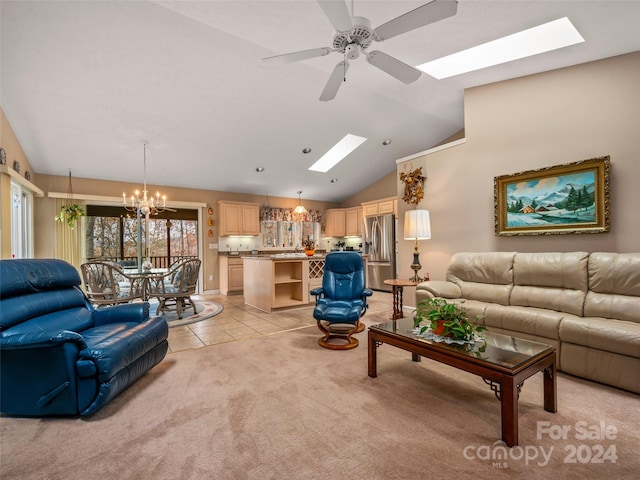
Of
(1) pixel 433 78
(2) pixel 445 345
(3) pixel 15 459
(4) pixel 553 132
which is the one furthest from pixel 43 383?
(4) pixel 553 132

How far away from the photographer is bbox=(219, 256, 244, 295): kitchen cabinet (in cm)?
695

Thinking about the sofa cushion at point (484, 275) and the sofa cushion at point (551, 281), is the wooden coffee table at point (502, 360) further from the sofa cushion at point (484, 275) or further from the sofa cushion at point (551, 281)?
the sofa cushion at point (484, 275)

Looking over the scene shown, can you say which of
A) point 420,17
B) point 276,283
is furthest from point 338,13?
point 276,283

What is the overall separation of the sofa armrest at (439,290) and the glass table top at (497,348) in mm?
1237

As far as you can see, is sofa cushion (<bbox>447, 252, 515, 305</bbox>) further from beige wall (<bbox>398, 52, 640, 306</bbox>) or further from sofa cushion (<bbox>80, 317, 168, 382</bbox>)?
sofa cushion (<bbox>80, 317, 168, 382</bbox>)

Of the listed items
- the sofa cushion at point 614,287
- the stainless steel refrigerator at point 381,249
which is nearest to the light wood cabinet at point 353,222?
the stainless steel refrigerator at point 381,249

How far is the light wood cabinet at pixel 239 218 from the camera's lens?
23.7ft

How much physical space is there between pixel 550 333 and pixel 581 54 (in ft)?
9.95

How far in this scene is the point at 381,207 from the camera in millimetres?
7590

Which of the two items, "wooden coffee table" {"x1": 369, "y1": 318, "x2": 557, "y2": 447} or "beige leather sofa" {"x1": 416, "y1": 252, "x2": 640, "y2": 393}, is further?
"beige leather sofa" {"x1": 416, "y1": 252, "x2": 640, "y2": 393}

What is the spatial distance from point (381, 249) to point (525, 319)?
4434 mm

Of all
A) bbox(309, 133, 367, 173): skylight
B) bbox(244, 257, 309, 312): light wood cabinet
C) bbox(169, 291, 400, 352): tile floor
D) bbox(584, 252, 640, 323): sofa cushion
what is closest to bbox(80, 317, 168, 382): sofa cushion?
bbox(169, 291, 400, 352): tile floor

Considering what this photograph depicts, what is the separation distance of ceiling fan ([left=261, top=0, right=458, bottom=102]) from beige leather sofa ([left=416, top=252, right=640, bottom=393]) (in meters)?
2.45

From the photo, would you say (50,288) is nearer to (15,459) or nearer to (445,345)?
(15,459)
